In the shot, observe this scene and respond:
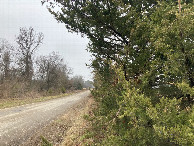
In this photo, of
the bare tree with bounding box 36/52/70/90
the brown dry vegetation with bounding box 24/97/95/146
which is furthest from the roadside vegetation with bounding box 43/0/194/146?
the bare tree with bounding box 36/52/70/90

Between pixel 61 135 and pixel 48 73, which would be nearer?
pixel 61 135

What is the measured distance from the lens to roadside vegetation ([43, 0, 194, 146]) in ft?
7.69

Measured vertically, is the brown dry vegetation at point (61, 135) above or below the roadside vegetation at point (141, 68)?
below

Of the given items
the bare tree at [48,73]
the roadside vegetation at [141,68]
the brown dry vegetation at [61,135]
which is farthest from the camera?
the bare tree at [48,73]

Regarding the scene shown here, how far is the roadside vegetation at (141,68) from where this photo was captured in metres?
2.34

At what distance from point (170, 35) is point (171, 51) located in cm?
25

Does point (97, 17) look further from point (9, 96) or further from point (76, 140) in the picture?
point (9, 96)

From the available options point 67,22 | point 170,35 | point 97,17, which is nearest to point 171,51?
point 170,35

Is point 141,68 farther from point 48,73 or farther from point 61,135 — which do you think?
point 48,73

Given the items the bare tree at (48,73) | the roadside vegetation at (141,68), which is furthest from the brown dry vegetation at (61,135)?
the bare tree at (48,73)

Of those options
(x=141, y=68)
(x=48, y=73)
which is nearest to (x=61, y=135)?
(x=141, y=68)

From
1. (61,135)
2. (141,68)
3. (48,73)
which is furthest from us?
(48,73)

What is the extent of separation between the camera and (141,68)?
3.94 metres

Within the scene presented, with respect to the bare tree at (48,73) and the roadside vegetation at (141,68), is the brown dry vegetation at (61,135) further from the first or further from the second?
the bare tree at (48,73)
